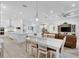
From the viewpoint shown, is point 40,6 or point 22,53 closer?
point 22,53

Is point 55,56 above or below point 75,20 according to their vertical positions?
below

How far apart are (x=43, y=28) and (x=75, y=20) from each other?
5.43m

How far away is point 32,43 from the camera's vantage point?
5.06 meters

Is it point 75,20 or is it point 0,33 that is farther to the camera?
point 75,20

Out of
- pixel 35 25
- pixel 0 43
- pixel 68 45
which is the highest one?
pixel 35 25

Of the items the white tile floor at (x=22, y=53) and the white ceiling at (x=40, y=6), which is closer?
the white tile floor at (x=22, y=53)

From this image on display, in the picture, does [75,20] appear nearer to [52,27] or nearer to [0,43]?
[52,27]

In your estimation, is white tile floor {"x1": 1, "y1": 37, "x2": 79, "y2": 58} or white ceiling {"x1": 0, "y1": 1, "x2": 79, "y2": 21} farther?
white ceiling {"x1": 0, "y1": 1, "x2": 79, "y2": 21}

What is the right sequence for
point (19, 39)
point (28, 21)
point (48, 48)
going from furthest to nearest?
point (28, 21), point (19, 39), point (48, 48)

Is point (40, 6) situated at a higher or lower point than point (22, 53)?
higher

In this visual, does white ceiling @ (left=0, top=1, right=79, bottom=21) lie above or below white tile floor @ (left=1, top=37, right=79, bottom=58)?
above

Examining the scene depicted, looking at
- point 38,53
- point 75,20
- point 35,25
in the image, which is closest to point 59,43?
point 38,53

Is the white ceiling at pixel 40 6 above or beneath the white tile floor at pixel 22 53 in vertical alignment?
above

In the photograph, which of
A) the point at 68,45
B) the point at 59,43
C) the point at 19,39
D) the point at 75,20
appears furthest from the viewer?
the point at 75,20
